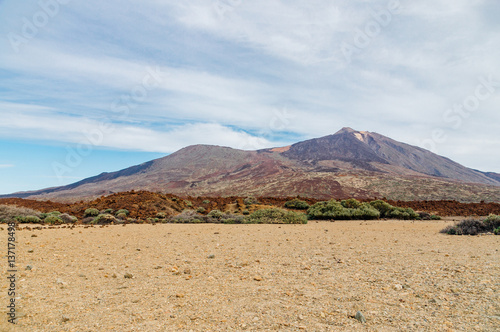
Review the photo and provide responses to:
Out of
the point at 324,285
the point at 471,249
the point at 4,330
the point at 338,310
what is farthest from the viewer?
the point at 471,249

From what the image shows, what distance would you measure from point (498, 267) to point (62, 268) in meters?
8.15

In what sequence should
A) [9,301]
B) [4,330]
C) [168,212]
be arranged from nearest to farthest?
1. [4,330]
2. [9,301]
3. [168,212]

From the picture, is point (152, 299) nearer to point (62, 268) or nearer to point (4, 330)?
point (4, 330)

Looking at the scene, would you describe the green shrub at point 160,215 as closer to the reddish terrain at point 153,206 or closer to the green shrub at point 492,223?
the reddish terrain at point 153,206

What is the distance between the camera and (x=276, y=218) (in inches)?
643

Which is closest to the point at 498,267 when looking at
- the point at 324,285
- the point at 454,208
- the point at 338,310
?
the point at 324,285

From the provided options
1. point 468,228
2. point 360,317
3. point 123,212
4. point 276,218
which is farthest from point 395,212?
point 123,212

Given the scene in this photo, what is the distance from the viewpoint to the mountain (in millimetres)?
42000

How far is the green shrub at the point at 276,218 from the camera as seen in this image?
620 inches

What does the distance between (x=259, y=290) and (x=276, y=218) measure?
12254 millimetres

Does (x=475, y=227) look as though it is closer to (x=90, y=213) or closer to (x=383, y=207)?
(x=383, y=207)

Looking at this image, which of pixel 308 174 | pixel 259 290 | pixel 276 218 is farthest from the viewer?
pixel 308 174

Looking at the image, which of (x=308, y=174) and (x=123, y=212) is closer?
(x=123, y=212)

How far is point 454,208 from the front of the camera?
69.8 ft
